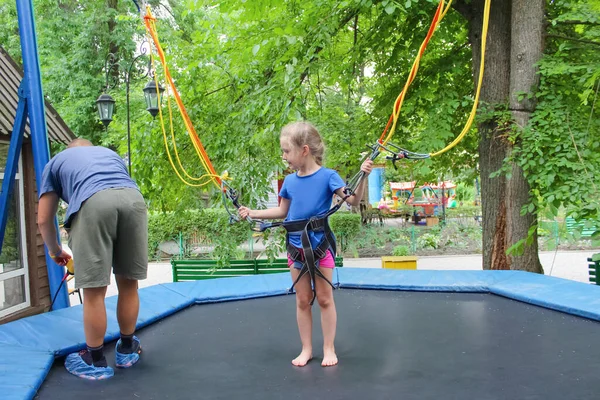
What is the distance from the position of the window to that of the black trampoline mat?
2.56 metres

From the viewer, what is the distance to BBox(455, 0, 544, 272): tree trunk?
3609 millimetres

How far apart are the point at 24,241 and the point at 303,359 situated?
151 inches

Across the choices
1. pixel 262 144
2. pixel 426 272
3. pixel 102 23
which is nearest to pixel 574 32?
pixel 426 272

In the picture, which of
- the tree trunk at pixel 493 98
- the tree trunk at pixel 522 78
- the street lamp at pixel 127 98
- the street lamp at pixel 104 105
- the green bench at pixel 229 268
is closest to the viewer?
the tree trunk at pixel 522 78

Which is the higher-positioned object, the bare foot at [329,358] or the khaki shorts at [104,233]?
the khaki shorts at [104,233]

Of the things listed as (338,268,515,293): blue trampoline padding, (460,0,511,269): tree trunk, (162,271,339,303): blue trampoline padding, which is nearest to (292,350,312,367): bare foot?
(162,271,339,303): blue trampoline padding

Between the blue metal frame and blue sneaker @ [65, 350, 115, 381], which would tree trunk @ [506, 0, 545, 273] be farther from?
the blue metal frame

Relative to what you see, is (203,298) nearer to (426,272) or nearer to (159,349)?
(159,349)

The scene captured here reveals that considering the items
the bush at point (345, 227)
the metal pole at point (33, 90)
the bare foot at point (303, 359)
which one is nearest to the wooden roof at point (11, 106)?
the metal pole at point (33, 90)

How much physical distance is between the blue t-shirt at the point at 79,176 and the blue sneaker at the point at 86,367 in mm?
512

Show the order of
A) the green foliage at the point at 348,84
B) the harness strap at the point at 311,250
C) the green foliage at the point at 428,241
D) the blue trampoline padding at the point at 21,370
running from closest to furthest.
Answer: the blue trampoline padding at the point at 21,370
the harness strap at the point at 311,250
the green foliage at the point at 348,84
the green foliage at the point at 428,241

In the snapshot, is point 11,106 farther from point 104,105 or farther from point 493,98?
point 493,98

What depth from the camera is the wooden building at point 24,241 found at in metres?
4.53

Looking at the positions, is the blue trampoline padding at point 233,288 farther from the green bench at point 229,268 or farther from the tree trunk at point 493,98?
the green bench at point 229,268
